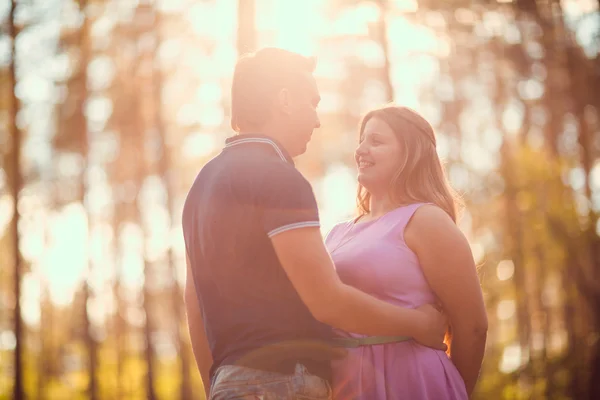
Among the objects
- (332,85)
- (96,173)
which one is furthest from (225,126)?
(96,173)

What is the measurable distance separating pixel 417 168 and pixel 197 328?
154cm

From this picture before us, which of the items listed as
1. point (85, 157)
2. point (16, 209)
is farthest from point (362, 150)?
point (85, 157)

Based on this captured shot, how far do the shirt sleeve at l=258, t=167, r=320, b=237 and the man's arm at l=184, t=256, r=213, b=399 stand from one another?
0.79m

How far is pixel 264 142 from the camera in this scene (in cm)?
318

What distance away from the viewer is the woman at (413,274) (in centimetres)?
364

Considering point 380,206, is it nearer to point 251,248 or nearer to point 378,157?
point 378,157

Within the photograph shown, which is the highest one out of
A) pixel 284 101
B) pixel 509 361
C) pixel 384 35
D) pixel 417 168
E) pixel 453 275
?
pixel 384 35

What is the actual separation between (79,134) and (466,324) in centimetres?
1560

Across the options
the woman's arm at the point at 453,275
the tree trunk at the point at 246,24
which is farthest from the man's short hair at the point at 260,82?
the tree trunk at the point at 246,24

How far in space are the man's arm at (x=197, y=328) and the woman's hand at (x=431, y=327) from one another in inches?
41.9

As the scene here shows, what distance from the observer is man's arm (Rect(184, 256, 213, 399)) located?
3.54m

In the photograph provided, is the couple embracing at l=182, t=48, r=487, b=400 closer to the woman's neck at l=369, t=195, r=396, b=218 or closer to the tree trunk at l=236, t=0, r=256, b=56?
the woman's neck at l=369, t=195, r=396, b=218

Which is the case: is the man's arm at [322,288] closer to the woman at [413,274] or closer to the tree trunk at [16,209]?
the woman at [413,274]

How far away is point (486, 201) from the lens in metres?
14.8
